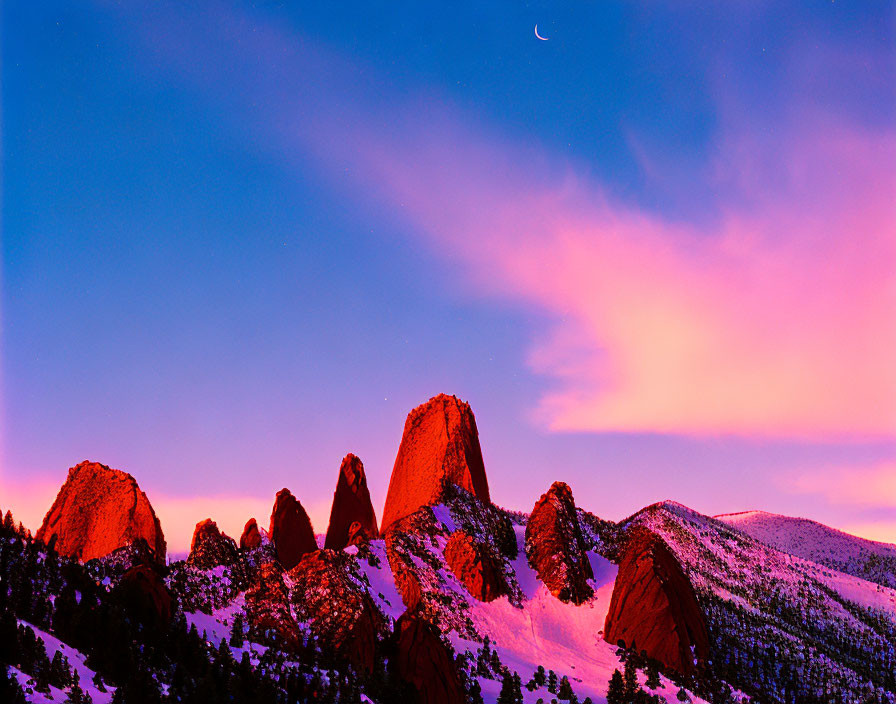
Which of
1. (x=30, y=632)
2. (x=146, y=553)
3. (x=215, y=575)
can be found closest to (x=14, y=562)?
(x=30, y=632)

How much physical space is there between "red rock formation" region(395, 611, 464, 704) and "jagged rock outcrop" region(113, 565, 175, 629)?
2835cm

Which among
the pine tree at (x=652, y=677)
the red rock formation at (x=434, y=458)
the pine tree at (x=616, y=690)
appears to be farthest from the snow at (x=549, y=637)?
the red rock formation at (x=434, y=458)

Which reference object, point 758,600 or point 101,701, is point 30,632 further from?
point 758,600

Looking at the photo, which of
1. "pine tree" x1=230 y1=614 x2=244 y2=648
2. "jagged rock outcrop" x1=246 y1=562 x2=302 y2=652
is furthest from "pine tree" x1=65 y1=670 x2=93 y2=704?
"jagged rock outcrop" x1=246 y1=562 x2=302 y2=652

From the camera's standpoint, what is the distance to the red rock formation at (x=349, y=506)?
519ft

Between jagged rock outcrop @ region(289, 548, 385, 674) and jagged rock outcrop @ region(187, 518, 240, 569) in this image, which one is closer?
jagged rock outcrop @ region(289, 548, 385, 674)

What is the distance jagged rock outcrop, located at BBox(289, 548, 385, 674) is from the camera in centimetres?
9925

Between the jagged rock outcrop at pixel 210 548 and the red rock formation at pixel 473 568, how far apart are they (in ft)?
113

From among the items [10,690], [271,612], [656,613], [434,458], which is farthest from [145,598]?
[656,613]

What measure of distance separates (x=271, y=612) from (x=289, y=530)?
5197cm

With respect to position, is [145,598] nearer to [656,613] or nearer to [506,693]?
[506,693]

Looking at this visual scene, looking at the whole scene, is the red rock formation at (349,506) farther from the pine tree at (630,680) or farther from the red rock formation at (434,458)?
the pine tree at (630,680)

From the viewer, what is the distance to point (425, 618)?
116250mm

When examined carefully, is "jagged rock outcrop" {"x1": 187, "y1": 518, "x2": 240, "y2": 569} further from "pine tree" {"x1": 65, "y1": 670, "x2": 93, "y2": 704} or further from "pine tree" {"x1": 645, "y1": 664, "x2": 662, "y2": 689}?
"pine tree" {"x1": 645, "y1": 664, "x2": 662, "y2": 689}
